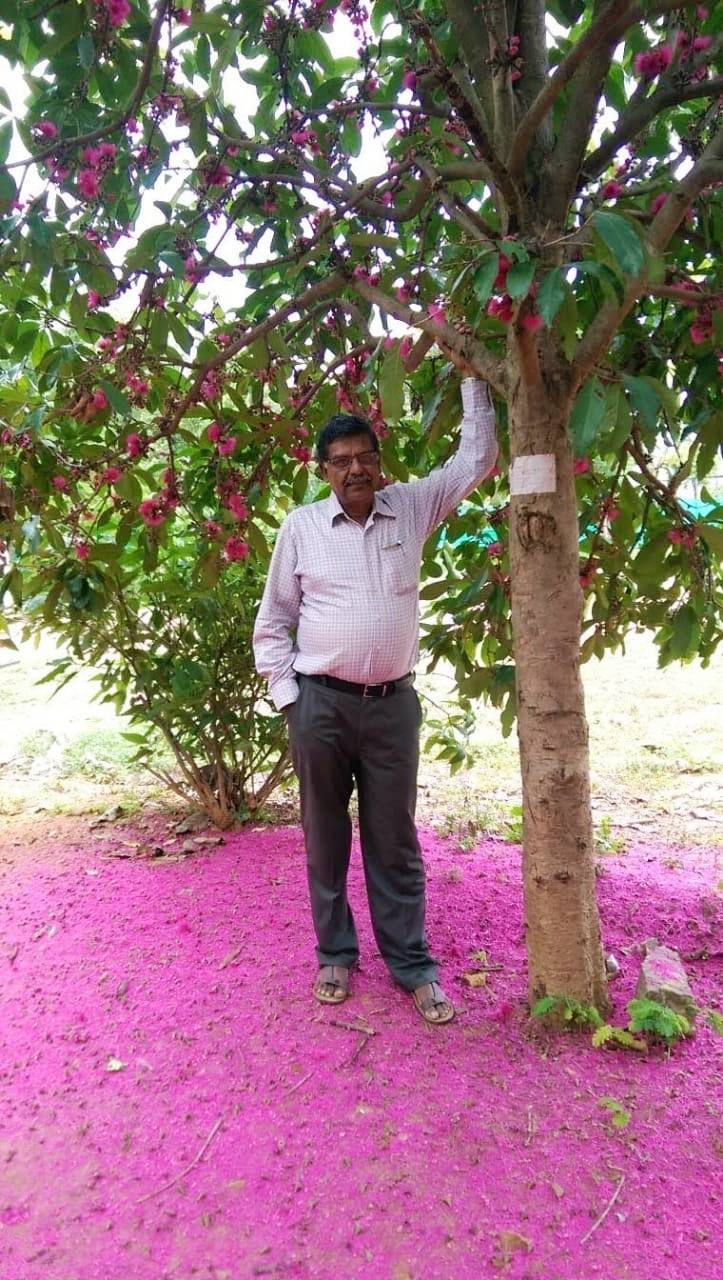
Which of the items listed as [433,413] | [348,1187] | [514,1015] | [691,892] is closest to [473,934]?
[514,1015]

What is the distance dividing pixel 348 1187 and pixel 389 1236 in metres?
0.15

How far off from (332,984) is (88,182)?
222 cm

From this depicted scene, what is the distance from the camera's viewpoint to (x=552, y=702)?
2145mm

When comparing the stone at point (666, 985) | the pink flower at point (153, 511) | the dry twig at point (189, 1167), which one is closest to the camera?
the dry twig at point (189, 1167)

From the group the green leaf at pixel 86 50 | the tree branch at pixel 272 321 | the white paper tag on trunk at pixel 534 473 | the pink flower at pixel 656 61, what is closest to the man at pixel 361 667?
the white paper tag on trunk at pixel 534 473

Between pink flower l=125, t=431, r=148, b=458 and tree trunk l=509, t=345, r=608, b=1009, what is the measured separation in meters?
1.07

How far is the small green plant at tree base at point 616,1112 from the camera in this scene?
1.84 metres

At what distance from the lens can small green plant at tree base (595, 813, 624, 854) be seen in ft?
13.2

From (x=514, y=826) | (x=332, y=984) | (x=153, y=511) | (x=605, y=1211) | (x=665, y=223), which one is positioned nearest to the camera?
(x=605, y=1211)

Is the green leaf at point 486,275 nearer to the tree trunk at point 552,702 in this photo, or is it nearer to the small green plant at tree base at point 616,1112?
the tree trunk at point 552,702

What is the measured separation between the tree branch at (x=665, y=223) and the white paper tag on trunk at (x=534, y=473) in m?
0.26

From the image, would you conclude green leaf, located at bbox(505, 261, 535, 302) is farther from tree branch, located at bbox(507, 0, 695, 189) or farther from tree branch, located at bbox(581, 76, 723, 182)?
tree branch, located at bbox(581, 76, 723, 182)

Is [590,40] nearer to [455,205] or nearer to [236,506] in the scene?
[455,205]

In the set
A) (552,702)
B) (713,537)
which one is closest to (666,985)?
(552,702)
